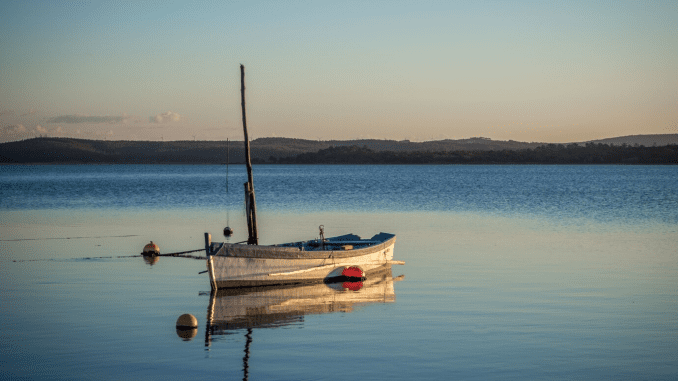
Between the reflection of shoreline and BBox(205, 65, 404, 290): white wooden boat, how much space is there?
0.98 ft

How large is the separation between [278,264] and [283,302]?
2.24 metres

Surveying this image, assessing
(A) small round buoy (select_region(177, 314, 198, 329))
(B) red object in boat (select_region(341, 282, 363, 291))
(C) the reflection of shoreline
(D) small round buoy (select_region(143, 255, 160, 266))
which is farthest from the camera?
(D) small round buoy (select_region(143, 255, 160, 266))

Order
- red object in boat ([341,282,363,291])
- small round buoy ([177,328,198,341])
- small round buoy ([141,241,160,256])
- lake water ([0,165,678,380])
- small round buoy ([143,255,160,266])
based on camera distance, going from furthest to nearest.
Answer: small round buoy ([141,241,160,256]) < small round buoy ([143,255,160,266]) < red object in boat ([341,282,363,291]) < small round buoy ([177,328,198,341]) < lake water ([0,165,678,380])

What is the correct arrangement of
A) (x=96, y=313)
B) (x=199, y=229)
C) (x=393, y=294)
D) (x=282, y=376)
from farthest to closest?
1. (x=199, y=229)
2. (x=393, y=294)
3. (x=96, y=313)
4. (x=282, y=376)

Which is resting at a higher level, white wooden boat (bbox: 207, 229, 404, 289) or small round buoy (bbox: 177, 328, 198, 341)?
white wooden boat (bbox: 207, 229, 404, 289)

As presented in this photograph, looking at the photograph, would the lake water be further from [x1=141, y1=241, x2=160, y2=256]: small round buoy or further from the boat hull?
the boat hull

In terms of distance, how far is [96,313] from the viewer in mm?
17859

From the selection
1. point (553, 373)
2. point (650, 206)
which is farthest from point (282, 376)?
point (650, 206)

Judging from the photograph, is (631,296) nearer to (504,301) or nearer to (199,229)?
(504,301)

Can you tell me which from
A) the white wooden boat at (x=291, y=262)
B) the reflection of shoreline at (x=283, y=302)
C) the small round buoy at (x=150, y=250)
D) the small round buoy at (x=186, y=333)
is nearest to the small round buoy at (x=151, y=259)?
the small round buoy at (x=150, y=250)

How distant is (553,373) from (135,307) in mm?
10139

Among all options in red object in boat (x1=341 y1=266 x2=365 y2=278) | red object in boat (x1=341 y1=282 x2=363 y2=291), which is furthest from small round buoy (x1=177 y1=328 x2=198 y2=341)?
red object in boat (x1=341 y1=266 x2=365 y2=278)

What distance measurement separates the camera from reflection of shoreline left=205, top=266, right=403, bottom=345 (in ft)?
57.0

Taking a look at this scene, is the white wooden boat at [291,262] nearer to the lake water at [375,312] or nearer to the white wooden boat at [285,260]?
the white wooden boat at [285,260]
